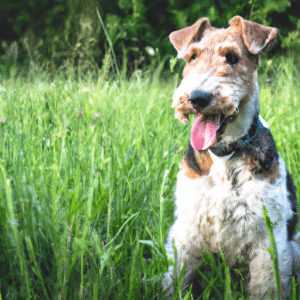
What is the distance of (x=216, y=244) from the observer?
1645 mm

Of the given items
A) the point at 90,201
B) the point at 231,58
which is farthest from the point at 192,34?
the point at 90,201

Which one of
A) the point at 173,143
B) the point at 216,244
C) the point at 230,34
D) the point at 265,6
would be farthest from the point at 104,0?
the point at 216,244

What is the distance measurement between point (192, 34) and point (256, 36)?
1.15 feet

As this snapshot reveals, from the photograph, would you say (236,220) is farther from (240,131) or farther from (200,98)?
(200,98)

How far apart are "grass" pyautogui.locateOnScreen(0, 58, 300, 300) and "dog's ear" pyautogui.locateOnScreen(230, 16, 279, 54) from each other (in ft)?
2.39

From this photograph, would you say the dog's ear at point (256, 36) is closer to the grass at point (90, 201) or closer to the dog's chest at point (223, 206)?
the dog's chest at point (223, 206)

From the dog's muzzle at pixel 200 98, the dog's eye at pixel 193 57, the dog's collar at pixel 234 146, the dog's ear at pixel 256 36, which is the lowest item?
the dog's collar at pixel 234 146

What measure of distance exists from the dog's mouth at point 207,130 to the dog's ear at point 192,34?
491 mm

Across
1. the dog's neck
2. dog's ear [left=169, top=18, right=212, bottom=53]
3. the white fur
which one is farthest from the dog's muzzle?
dog's ear [left=169, top=18, right=212, bottom=53]

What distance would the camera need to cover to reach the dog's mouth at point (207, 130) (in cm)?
152

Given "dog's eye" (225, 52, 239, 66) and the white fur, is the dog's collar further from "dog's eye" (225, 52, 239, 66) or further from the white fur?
"dog's eye" (225, 52, 239, 66)

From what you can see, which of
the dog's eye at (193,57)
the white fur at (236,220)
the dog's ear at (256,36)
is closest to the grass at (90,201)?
the white fur at (236,220)

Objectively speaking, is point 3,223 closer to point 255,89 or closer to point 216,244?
point 216,244

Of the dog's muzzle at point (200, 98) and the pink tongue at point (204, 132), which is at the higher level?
the dog's muzzle at point (200, 98)
